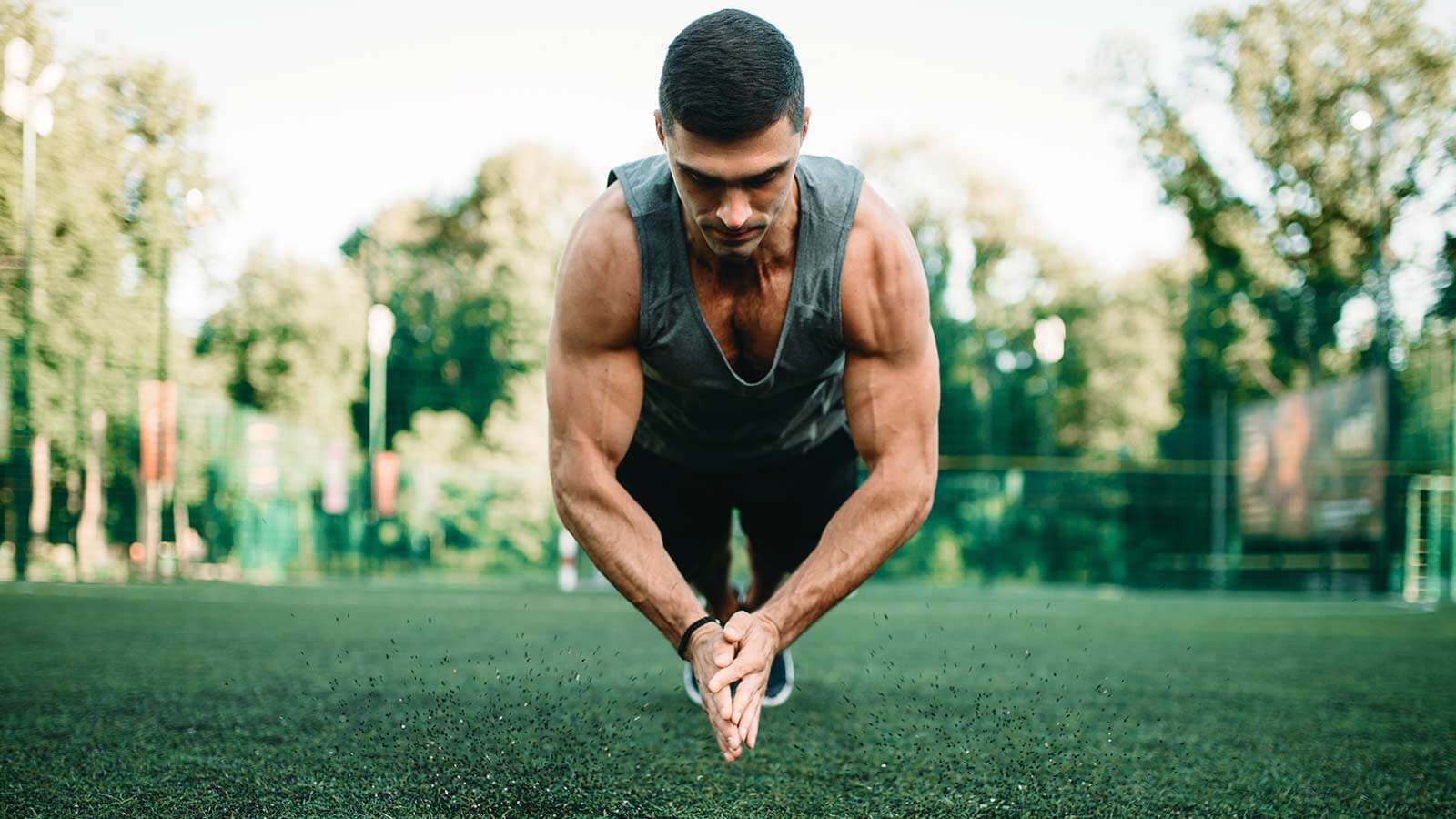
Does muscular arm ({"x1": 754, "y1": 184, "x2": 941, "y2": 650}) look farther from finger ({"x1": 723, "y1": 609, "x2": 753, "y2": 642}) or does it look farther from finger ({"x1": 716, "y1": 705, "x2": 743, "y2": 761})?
finger ({"x1": 716, "y1": 705, "x2": 743, "y2": 761})

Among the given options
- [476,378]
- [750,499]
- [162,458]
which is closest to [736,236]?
[750,499]

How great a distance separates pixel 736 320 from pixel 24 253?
14.6m

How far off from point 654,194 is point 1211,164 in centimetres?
2296

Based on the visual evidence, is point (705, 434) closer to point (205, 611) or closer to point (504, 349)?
point (205, 611)

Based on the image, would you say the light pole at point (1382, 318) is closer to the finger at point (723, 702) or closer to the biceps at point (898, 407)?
the biceps at point (898, 407)

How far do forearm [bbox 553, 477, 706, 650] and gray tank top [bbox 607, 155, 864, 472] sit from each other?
0.35 m

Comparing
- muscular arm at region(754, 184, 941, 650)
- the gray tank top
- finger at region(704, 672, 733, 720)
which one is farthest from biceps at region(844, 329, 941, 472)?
finger at region(704, 672, 733, 720)

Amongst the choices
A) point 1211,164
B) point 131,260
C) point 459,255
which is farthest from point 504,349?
point 1211,164

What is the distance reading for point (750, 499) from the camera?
152 inches

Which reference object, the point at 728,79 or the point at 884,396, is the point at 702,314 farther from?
the point at 728,79

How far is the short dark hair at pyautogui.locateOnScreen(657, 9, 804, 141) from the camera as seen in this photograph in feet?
7.69

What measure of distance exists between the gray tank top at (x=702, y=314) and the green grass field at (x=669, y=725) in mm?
902

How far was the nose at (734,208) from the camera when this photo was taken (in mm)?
2428

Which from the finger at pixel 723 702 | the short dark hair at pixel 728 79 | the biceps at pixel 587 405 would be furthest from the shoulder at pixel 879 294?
the finger at pixel 723 702
